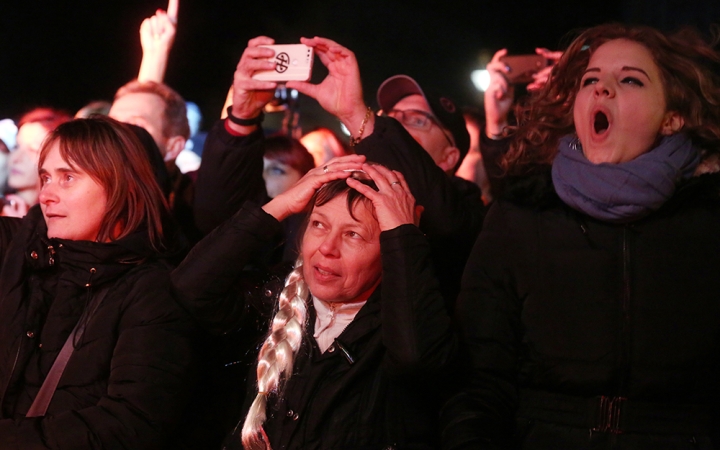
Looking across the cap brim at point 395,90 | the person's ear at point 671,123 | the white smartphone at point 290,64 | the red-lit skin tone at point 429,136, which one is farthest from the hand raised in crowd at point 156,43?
the person's ear at point 671,123

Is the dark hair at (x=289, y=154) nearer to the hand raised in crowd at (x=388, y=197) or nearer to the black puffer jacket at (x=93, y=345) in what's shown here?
the black puffer jacket at (x=93, y=345)

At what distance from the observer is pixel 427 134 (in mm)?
3361

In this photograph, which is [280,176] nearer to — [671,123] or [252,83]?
[252,83]

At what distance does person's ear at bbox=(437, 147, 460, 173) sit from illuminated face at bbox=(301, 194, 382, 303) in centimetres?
116

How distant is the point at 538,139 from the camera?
2615mm

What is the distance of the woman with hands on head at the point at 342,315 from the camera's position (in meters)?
2.09

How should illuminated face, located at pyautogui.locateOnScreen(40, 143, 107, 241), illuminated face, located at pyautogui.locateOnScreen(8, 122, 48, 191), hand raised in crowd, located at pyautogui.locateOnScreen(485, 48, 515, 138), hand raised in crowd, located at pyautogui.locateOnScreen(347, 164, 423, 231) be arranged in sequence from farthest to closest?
illuminated face, located at pyautogui.locateOnScreen(8, 122, 48, 191) < hand raised in crowd, located at pyautogui.locateOnScreen(485, 48, 515, 138) < illuminated face, located at pyautogui.locateOnScreen(40, 143, 107, 241) < hand raised in crowd, located at pyautogui.locateOnScreen(347, 164, 423, 231)

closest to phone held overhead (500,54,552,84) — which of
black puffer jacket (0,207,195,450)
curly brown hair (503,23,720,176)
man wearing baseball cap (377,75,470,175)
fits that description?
man wearing baseball cap (377,75,470,175)

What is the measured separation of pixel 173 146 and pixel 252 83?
4.25 feet

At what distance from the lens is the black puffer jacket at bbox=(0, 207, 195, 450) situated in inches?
87.6

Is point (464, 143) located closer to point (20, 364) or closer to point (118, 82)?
point (20, 364)

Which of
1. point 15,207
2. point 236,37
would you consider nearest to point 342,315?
point 15,207

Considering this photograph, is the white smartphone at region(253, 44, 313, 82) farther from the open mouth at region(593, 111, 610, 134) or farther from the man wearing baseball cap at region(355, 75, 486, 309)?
the open mouth at region(593, 111, 610, 134)

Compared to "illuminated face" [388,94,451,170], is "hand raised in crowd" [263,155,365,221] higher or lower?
lower
